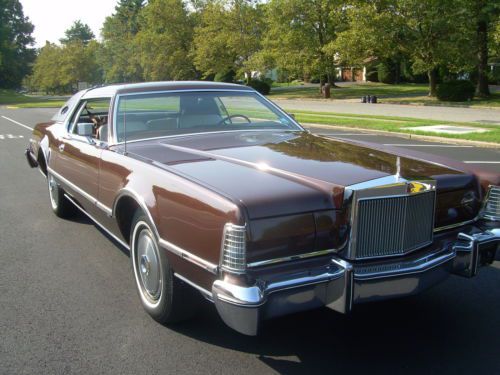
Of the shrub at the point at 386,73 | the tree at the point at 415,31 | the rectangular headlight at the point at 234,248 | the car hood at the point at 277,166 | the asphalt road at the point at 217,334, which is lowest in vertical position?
the asphalt road at the point at 217,334

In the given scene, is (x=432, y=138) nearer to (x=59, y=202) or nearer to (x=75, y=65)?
(x=59, y=202)

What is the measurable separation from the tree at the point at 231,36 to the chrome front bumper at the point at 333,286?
43.1 m

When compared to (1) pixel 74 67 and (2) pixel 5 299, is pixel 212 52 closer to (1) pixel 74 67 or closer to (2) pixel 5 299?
(1) pixel 74 67

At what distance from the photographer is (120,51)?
71.9 metres

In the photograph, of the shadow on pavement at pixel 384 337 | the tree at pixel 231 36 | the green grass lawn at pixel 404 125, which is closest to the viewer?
the shadow on pavement at pixel 384 337

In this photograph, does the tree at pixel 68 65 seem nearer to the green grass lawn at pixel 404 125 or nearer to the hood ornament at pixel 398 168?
the green grass lawn at pixel 404 125

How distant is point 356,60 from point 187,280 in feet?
114

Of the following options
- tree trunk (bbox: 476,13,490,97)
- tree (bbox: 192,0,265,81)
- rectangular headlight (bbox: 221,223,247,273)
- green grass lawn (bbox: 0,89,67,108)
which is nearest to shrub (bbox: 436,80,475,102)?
tree trunk (bbox: 476,13,490,97)

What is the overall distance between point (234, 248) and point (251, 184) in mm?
432

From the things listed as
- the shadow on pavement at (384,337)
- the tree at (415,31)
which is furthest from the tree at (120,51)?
the shadow on pavement at (384,337)

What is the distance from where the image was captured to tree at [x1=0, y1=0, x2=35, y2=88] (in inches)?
2975

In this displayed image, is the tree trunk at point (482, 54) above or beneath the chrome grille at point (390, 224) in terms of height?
above

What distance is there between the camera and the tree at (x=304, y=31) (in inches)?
1511

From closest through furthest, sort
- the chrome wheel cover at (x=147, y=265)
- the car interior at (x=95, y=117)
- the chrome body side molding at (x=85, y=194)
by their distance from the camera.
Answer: the chrome wheel cover at (x=147, y=265)
the chrome body side molding at (x=85, y=194)
the car interior at (x=95, y=117)
